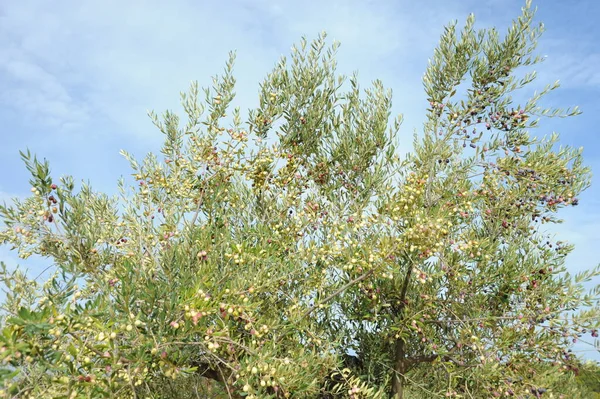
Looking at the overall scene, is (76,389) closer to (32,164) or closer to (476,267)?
(32,164)

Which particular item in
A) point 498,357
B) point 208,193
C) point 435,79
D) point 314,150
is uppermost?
point 435,79

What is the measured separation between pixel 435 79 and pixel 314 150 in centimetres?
299

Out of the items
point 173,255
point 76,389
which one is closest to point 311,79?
point 173,255

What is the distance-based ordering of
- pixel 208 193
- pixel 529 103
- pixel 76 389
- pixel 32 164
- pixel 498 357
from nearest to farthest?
pixel 76 389, pixel 32 164, pixel 498 357, pixel 208 193, pixel 529 103

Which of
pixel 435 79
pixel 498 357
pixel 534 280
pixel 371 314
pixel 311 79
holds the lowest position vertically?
pixel 498 357

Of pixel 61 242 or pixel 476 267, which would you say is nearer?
pixel 61 242

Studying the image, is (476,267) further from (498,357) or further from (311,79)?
(311,79)

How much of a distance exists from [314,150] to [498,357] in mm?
4995

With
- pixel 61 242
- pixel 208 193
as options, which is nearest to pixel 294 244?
pixel 208 193

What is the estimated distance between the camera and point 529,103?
9953 mm

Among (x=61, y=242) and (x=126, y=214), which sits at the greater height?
(x=126, y=214)

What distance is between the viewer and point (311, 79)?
974 centimetres

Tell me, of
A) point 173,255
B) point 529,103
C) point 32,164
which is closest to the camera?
point 32,164

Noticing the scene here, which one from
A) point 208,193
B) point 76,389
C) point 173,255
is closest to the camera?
point 76,389
